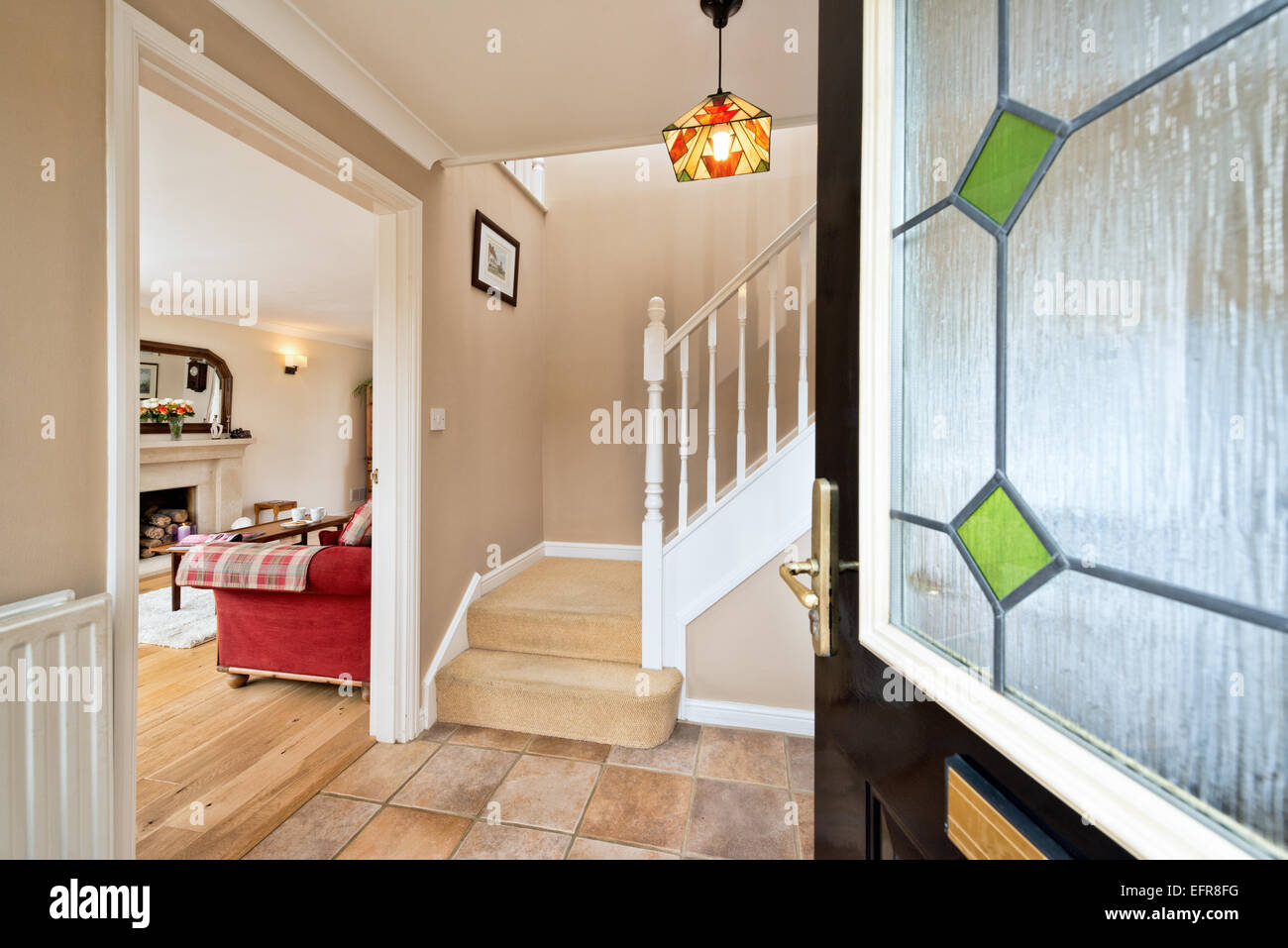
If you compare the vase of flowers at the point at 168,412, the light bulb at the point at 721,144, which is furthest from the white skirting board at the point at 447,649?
the vase of flowers at the point at 168,412

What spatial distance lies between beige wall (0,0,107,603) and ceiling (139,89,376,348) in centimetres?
88

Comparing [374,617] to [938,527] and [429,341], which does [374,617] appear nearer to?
[429,341]

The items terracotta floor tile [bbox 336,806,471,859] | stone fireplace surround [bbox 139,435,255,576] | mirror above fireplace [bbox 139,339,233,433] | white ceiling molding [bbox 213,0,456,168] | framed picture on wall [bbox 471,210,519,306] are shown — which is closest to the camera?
white ceiling molding [bbox 213,0,456,168]

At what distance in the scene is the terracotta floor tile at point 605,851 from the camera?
1606mm

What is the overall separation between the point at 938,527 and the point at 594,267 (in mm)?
3513

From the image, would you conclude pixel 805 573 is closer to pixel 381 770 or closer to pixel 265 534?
pixel 381 770

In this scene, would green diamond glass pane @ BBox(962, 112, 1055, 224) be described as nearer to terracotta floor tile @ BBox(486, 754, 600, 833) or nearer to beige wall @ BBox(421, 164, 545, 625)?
terracotta floor tile @ BBox(486, 754, 600, 833)

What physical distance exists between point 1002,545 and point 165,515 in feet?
22.7

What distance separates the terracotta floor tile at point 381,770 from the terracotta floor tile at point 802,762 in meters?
1.41

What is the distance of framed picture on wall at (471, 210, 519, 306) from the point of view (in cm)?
268

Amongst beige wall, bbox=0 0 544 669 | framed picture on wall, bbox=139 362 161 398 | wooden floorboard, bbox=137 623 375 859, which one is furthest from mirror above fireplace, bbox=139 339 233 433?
beige wall, bbox=0 0 544 669

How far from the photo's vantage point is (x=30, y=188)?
3.33ft
